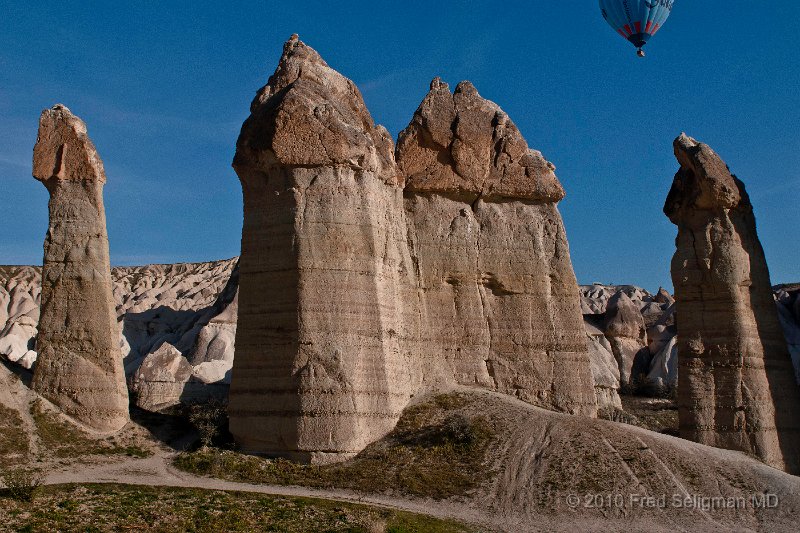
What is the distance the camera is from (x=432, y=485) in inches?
881

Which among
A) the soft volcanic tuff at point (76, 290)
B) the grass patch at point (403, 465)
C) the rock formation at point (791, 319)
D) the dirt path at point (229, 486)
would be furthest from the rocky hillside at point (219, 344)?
the grass patch at point (403, 465)

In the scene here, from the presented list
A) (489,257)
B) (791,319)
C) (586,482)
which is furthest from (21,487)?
(791,319)

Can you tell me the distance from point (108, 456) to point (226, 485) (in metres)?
3.90

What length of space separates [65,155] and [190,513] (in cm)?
1161

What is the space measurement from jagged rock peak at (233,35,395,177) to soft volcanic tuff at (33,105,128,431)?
4079mm

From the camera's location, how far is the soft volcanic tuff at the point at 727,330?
97.0 ft

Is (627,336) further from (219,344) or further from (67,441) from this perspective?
(67,441)

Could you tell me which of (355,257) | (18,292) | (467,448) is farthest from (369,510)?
(18,292)

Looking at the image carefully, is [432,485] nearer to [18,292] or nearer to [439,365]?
[439,365]

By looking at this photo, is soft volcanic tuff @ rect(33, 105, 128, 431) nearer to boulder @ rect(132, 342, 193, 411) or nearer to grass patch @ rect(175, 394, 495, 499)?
grass patch @ rect(175, 394, 495, 499)

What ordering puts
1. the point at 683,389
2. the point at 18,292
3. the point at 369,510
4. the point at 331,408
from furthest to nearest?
the point at 18,292 → the point at 683,389 → the point at 331,408 → the point at 369,510

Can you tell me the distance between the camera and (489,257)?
29641 millimetres

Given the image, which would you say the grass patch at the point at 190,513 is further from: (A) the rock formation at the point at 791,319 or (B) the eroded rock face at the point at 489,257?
(A) the rock formation at the point at 791,319

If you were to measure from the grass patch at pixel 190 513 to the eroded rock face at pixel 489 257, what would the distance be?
8.83 meters
